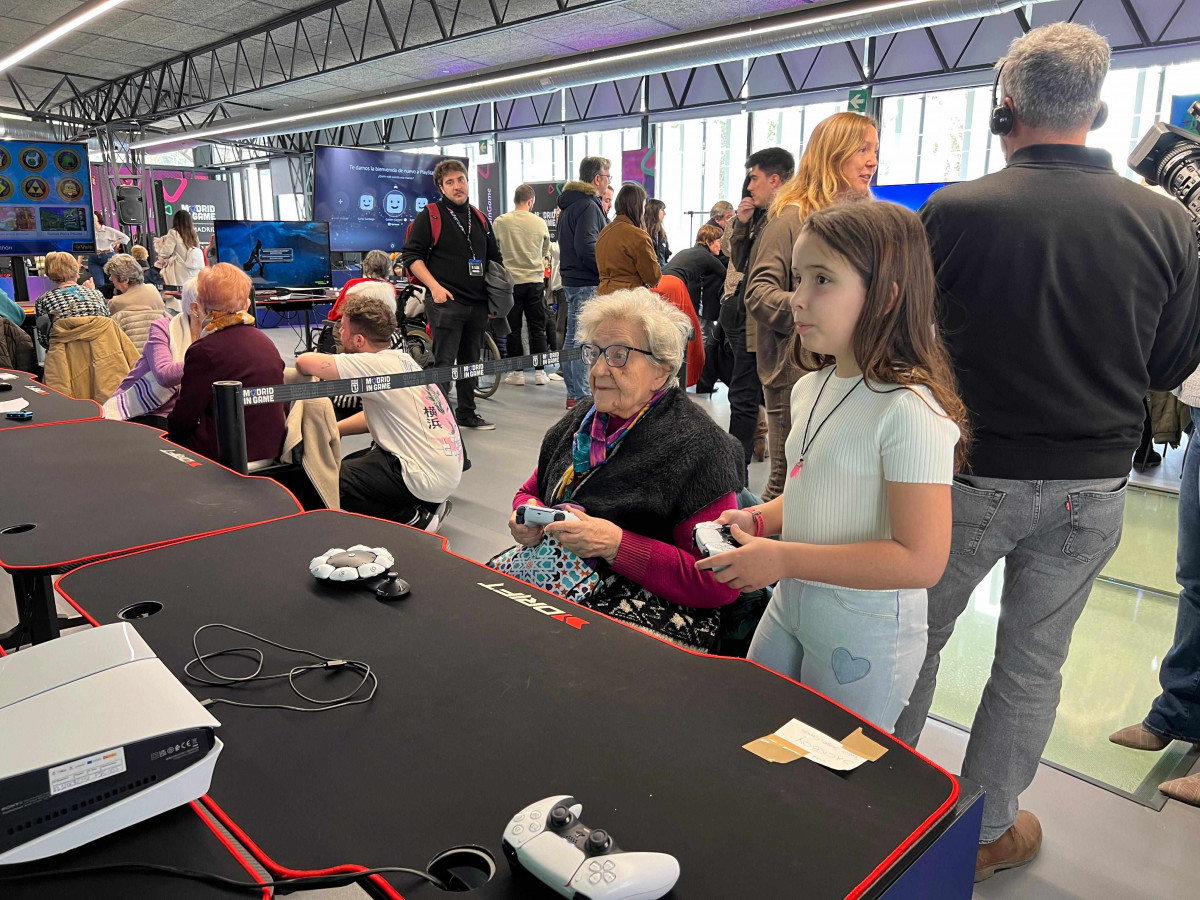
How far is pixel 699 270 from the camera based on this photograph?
5223 mm

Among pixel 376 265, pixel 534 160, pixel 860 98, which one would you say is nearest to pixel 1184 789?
pixel 376 265

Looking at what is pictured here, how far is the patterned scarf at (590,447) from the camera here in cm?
177

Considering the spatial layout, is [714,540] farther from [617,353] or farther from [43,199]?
[43,199]

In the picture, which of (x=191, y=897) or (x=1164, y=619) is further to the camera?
(x=1164, y=619)

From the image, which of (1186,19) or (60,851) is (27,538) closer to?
(60,851)

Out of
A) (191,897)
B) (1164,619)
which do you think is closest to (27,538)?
(191,897)

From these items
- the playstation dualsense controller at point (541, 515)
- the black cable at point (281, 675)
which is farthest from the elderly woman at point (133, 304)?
the black cable at point (281, 675)

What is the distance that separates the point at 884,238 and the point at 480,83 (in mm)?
9372

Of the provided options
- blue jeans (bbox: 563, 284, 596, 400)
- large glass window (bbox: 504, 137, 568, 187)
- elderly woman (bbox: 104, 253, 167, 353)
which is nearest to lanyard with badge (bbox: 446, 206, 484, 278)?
blue jeans (bbox: 563, 284, 596, 400)

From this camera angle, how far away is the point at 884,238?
1.14 m

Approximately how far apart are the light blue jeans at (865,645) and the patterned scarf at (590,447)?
63 centimetres

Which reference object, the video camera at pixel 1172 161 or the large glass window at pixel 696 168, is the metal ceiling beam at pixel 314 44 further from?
the video camera at pixel 1172 161

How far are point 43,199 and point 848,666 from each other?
749 centimetres

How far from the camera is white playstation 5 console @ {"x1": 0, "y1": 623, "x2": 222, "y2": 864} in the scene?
28.7 inches
